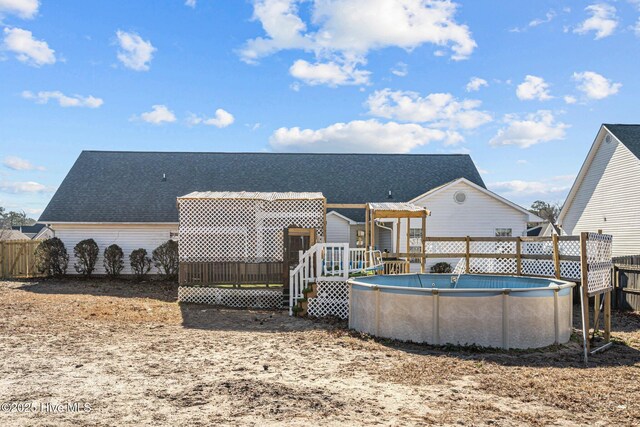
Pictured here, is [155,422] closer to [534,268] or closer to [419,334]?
[419,334]

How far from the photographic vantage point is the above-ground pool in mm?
8688

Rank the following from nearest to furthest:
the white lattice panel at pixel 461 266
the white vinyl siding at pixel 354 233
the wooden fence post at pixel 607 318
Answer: the wooden fence post at pixel 607 318, the white lattice panel at pixel 461 266, the white vinyl siding at pixel 354 233

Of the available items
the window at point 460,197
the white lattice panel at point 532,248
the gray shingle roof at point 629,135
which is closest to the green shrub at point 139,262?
the window at point 460,197

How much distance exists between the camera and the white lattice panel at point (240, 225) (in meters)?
15.3

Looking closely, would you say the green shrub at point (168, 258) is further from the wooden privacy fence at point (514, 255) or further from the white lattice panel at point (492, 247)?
the white lattice panel at point (492, 247)

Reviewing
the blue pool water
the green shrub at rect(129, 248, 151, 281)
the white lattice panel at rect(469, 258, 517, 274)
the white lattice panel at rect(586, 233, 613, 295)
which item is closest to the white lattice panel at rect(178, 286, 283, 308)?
the blue pool water

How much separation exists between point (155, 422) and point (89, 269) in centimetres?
1838

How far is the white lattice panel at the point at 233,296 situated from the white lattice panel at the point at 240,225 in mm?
988

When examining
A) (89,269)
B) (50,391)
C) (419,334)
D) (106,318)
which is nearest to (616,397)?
(419,334)

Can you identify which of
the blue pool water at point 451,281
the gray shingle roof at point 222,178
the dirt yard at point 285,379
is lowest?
the dirt yard at point 285,379

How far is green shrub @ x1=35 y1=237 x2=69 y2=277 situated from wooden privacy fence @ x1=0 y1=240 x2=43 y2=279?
849mm

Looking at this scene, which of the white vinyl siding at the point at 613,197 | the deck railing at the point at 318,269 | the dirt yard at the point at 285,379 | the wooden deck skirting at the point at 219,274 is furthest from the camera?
the white vinyl siding at the point at 613,197

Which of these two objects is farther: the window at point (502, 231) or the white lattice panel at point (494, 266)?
the window at point (502, 231)

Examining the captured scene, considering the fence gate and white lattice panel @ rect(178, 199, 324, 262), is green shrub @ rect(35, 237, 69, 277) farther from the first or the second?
the fence gate
